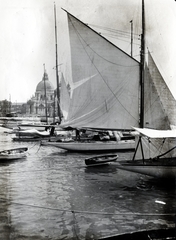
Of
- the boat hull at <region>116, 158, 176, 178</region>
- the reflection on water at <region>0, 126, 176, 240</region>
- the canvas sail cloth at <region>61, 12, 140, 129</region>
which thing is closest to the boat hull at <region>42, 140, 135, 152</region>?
the canvas sail cloth at <region>61, 12, 140, 129</region>

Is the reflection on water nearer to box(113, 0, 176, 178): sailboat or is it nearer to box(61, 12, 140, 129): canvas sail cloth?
box(113, 0, 176, 178): sailboat

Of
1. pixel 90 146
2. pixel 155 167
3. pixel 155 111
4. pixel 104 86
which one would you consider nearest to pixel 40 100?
pixel 90 146

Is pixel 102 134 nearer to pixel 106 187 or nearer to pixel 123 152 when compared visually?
pixel 123 152

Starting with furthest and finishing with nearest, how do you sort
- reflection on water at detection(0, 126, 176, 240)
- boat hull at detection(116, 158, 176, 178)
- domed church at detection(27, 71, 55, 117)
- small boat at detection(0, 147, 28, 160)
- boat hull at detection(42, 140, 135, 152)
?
domed church at detection(27, 71, 55, 117), boat hull at detection(42, 140, 135, 152), small boat at detection(0, 147, 28, 160), boat hull at detection(116, 158, 176, 178), reflection on water at detection(0, 126, 176, 240)

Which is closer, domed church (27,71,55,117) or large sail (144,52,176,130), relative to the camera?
large sail (144,52,176,130)

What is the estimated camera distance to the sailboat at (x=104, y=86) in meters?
27.5

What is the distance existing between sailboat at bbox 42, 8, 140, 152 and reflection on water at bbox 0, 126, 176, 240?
6.21m

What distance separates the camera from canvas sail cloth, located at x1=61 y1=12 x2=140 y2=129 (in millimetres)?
27594

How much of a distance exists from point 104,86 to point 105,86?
0.29 feet

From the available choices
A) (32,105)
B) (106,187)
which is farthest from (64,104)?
(32,105)

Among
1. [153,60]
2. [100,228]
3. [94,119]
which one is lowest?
[100,228]

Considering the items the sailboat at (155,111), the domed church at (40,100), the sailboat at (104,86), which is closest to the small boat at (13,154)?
the sailboat at (104,86)

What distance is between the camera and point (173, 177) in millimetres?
17625

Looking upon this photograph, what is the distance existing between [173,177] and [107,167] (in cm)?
725
